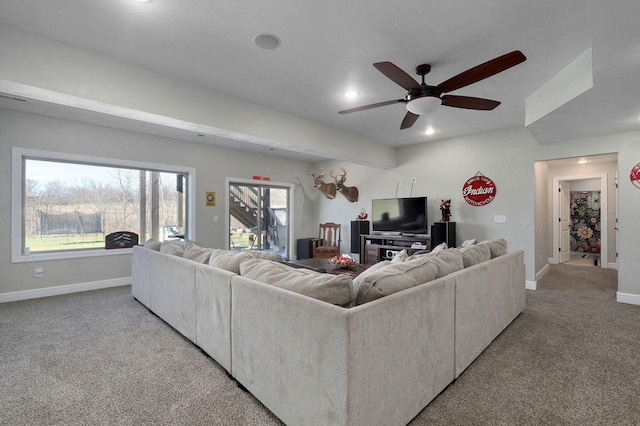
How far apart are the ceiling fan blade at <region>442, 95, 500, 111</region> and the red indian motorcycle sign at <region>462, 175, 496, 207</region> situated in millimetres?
2643

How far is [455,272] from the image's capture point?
2221mm

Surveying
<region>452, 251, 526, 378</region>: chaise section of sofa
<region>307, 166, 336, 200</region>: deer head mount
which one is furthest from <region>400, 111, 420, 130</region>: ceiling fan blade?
<region>307, 166, 336, 200</region>: deer head mount

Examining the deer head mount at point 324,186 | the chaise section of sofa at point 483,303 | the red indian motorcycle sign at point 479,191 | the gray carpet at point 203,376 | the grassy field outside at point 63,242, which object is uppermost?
the deer head mount at point 324,186

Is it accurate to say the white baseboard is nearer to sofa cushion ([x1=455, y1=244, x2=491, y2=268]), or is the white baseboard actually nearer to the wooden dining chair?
the wooden dining chair

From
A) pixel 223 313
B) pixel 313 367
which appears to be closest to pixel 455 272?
pixel 313 367

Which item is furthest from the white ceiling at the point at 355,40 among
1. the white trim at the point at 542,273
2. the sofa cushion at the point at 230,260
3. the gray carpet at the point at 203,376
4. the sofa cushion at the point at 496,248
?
the white trim at the point at 542,273

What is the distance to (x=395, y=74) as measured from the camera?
2.36m

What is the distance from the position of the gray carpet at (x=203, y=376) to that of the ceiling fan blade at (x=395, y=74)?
2.31 m

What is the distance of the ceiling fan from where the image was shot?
2.18 meters

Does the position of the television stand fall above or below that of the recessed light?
below

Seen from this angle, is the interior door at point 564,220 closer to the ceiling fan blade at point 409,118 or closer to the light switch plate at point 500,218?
the light switch plate at point 500,218

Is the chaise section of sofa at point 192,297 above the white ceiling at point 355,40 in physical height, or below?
below

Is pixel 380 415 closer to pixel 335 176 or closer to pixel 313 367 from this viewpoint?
pixel 313 367

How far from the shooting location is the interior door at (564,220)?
23.2 ft
